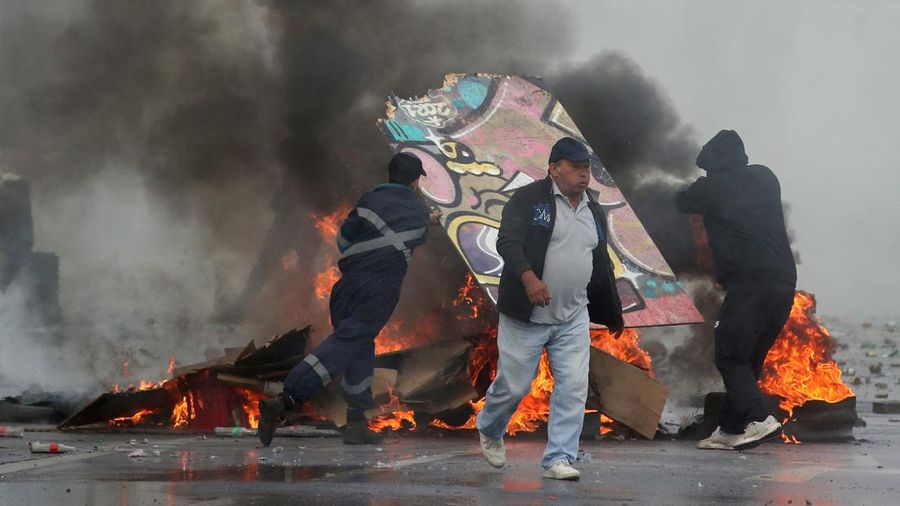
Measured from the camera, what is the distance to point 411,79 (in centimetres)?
1527

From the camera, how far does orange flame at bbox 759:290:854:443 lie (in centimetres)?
1083

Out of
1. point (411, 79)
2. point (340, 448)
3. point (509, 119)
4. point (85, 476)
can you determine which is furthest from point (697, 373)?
point (85, 476)

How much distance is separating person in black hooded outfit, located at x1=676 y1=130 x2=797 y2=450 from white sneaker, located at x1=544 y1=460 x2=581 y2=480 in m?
2.39

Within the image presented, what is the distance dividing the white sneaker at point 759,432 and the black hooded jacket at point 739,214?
960 mm

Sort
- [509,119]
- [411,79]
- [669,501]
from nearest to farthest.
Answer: [669,501]
[509,119]
[411,79]

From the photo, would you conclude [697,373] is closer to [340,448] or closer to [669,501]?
[340,448]

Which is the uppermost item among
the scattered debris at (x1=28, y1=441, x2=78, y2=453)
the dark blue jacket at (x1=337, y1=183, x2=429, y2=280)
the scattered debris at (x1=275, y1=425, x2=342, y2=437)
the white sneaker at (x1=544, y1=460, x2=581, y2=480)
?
the dark blue jacket at (x1=337, y1=183, x2=429, y2=280)

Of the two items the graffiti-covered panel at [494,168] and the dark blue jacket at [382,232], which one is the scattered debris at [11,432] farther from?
the graffiti-covered panel at [494,168]

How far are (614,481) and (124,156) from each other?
10.4 meters

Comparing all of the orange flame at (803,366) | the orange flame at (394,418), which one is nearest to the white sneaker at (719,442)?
the orange flame at (803,366)

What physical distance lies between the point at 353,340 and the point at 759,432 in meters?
2.60

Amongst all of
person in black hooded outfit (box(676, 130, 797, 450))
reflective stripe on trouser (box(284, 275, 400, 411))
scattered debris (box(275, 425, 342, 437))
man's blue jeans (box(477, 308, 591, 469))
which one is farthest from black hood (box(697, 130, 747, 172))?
scattered debris (box(275, 425, 342, 437))

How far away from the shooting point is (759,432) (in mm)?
8891

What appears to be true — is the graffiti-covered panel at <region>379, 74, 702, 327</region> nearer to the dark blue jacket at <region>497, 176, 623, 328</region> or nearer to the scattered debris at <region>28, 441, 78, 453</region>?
the dark blue jacket at <region>497, 176, 623, 328</region>
